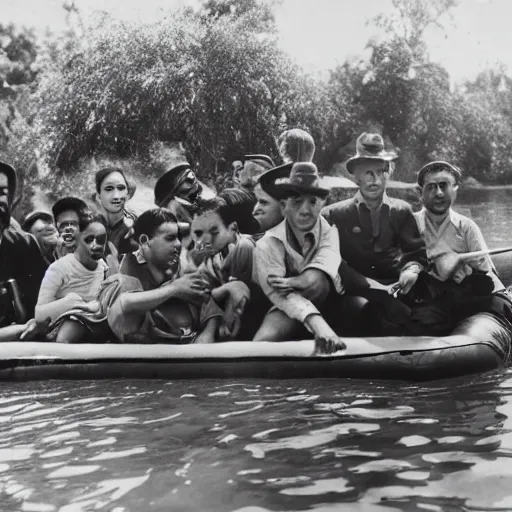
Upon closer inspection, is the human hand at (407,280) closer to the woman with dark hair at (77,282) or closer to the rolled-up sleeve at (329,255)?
the rolled-up sleeve at (329,255)

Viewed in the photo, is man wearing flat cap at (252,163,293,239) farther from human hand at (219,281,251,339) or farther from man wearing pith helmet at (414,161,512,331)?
man wearing pith helmet at (414,161,512,331)

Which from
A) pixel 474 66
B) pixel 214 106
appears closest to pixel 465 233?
pixel 474 66

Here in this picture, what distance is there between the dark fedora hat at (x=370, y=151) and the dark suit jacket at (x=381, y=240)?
0.30 meters

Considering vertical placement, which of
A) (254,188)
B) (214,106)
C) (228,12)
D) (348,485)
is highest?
(228,12)

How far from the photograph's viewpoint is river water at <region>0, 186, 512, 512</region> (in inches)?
129

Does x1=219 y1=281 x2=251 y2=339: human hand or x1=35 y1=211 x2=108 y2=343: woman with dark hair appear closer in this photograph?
x1=219 y1=281 x2=251 y2=339: human hand

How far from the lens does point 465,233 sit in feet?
18.5

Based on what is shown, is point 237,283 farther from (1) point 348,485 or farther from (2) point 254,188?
(1) point 348,485

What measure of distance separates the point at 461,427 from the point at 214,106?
11.0 feet

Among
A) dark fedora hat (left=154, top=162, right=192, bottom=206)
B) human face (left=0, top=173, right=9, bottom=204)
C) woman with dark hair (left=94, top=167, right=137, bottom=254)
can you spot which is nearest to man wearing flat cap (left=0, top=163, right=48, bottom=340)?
human face (left=0, top=173, right=9, bottom=204)

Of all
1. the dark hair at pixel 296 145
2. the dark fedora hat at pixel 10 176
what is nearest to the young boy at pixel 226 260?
the dark hair at pixel 296 145

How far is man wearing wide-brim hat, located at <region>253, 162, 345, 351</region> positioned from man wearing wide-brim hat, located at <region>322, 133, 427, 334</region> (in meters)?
0.11

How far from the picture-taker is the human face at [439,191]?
571cm

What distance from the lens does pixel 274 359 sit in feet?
17.6
